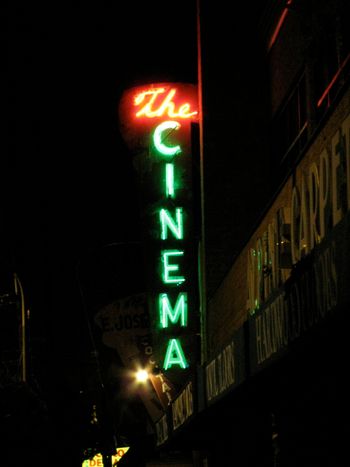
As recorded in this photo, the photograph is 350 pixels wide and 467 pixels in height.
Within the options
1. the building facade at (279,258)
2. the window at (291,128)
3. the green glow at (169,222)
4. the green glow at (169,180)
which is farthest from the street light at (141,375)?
the window at (291,128)

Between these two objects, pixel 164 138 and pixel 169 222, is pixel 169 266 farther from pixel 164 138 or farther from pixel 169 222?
pixel 164 138

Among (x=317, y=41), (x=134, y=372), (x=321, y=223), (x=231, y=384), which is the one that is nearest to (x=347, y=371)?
(x=321, y=223)

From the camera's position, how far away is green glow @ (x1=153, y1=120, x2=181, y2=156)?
54.1ft

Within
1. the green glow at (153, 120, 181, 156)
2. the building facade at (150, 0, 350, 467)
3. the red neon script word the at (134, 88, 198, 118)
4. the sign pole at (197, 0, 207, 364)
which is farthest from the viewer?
the red neon script word the at (134, 88, 198, 118)

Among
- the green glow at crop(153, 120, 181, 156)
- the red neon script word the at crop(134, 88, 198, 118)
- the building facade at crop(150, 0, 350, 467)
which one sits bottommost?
the building facade at crop(150, 0, 350, 467)

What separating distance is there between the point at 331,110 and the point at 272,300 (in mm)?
1450

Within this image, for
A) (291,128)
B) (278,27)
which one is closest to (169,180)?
(291,128)

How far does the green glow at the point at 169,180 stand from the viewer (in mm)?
16312

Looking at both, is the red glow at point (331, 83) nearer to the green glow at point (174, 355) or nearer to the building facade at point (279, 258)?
the building facade at point (279, 258)

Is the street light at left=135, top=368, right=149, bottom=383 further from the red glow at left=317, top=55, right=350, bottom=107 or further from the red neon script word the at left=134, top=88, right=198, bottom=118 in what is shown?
the red glow at left=317, top=55, right=350, bottom=107

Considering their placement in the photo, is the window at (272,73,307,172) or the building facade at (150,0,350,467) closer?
the building facade at (150,0,350,467)

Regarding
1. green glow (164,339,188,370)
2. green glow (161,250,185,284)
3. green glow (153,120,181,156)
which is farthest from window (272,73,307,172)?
green glow (164,339,188,370)

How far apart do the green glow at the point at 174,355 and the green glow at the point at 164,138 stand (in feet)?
11.0

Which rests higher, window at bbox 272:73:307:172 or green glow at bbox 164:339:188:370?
window at bbox 272:73:307:172
